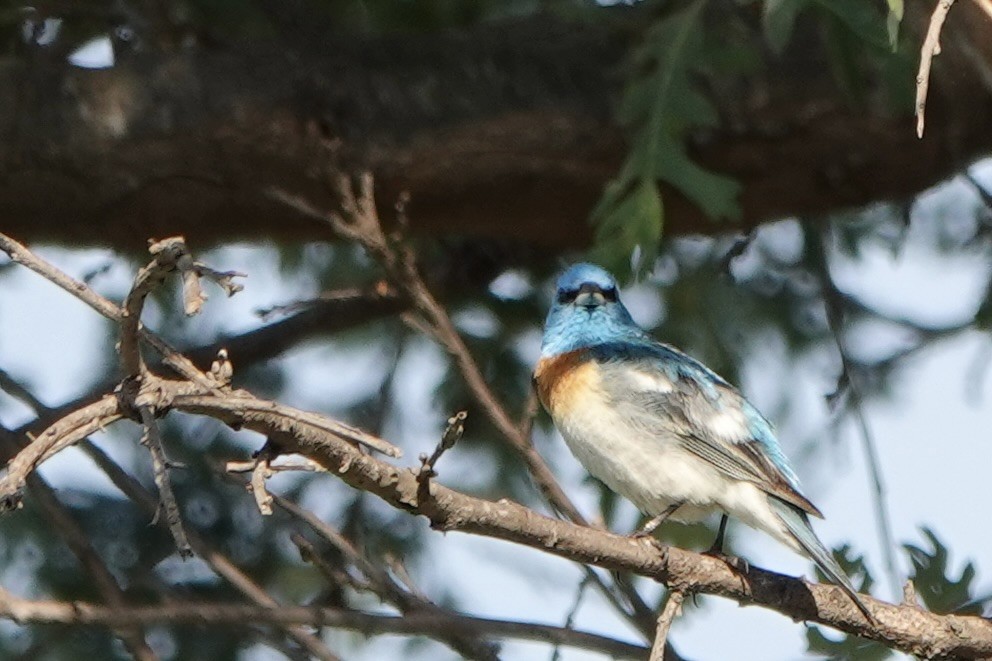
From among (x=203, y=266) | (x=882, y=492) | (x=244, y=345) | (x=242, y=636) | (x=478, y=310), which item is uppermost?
(x=478, y=310)

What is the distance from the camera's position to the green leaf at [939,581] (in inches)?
156

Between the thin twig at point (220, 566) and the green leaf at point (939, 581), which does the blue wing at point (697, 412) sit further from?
the thin twig at point (220, 566)

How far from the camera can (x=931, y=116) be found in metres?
4.83

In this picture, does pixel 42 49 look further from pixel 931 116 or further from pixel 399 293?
pixel 931 116

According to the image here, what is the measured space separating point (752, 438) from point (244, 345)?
1.48 metres

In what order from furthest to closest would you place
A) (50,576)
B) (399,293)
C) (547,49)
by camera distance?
(547,49) → (50,576) → (399,293)

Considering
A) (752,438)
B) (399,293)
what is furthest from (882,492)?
(399,293)

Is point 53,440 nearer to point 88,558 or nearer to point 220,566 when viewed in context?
point 220,566

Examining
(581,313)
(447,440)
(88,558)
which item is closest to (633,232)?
(581,313)

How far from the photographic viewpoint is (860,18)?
3.76 m

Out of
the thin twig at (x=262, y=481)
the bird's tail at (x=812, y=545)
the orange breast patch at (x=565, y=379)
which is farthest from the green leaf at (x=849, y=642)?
the thin twig at (x=262, y=481)

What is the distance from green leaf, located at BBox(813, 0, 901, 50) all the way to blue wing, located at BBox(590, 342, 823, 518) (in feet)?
3.33

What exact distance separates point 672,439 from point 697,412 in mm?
100

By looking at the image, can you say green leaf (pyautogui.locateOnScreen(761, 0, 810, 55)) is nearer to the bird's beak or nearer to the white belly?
the white belly
